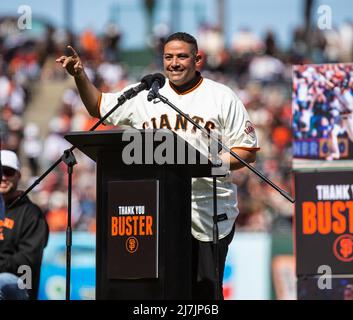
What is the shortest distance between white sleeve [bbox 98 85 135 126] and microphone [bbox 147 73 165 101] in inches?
22.6

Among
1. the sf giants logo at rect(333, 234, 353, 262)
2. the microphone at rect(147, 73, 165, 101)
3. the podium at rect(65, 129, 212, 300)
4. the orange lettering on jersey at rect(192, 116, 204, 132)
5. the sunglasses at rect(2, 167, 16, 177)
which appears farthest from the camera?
the sunglasses at rect(2, 167, 16, 177)

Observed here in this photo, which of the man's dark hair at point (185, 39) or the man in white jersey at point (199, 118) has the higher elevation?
the man's dark hair at point (185, 39)

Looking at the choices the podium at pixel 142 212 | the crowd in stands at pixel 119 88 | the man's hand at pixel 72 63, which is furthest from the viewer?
the crowd in stands at pixel 119 88

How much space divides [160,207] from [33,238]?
2.03 metres

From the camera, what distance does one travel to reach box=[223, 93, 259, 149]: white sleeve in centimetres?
708

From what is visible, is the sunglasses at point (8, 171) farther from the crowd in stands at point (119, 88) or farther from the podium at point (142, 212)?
the crowd in stands at point (119, 88)

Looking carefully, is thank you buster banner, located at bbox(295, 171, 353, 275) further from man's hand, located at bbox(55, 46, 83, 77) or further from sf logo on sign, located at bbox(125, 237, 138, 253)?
sf logo on sign, located at bbox(125, 237, 138, 253)

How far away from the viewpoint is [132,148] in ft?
20.8

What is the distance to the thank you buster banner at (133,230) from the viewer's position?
20.7 feet

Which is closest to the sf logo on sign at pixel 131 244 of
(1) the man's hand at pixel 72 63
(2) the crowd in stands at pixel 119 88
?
(1) the man's hand at pixel 72 63

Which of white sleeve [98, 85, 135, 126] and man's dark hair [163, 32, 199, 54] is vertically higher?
man's dark hair [163, 32, 199, 54]

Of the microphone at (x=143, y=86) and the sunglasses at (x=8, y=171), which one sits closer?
the microphone at (x=143, y=86)

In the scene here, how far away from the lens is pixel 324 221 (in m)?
8.16

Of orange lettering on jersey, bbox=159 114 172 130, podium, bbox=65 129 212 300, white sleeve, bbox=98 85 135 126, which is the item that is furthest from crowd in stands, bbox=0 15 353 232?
podium, bbox=65 129 212 300
